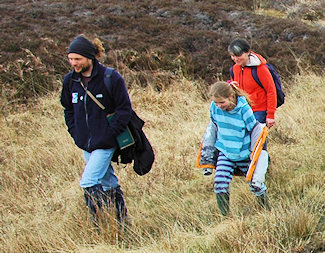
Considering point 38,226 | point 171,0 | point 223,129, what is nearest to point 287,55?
point 171,0

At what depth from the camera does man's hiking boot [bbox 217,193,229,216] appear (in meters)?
3.98

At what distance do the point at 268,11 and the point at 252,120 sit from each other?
1118 centimetres

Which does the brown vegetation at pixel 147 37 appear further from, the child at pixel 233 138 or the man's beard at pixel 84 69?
the child at pixel 233 138

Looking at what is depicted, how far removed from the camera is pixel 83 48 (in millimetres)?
3908

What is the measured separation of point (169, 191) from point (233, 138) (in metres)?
1.15

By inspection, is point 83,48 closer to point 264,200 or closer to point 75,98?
point 75,98

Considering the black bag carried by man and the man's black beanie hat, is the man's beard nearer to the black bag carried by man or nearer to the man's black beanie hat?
the man's black beanie hat

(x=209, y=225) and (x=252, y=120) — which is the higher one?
(x=252, y=120)

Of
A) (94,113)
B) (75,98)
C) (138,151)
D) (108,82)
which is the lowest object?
(138,151)

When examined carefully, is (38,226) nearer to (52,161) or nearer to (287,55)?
(52,161)

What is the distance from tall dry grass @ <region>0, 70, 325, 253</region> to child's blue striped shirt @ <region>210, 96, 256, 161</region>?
483mm

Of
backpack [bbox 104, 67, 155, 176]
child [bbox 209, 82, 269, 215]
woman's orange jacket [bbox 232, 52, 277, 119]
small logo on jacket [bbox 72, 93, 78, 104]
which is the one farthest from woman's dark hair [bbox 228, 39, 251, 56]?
small logo on jacket [bbox 72, 93, 78, 104]

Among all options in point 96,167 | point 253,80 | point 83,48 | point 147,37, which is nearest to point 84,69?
point 83,48

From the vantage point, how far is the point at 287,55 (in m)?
Answer: 9.97
